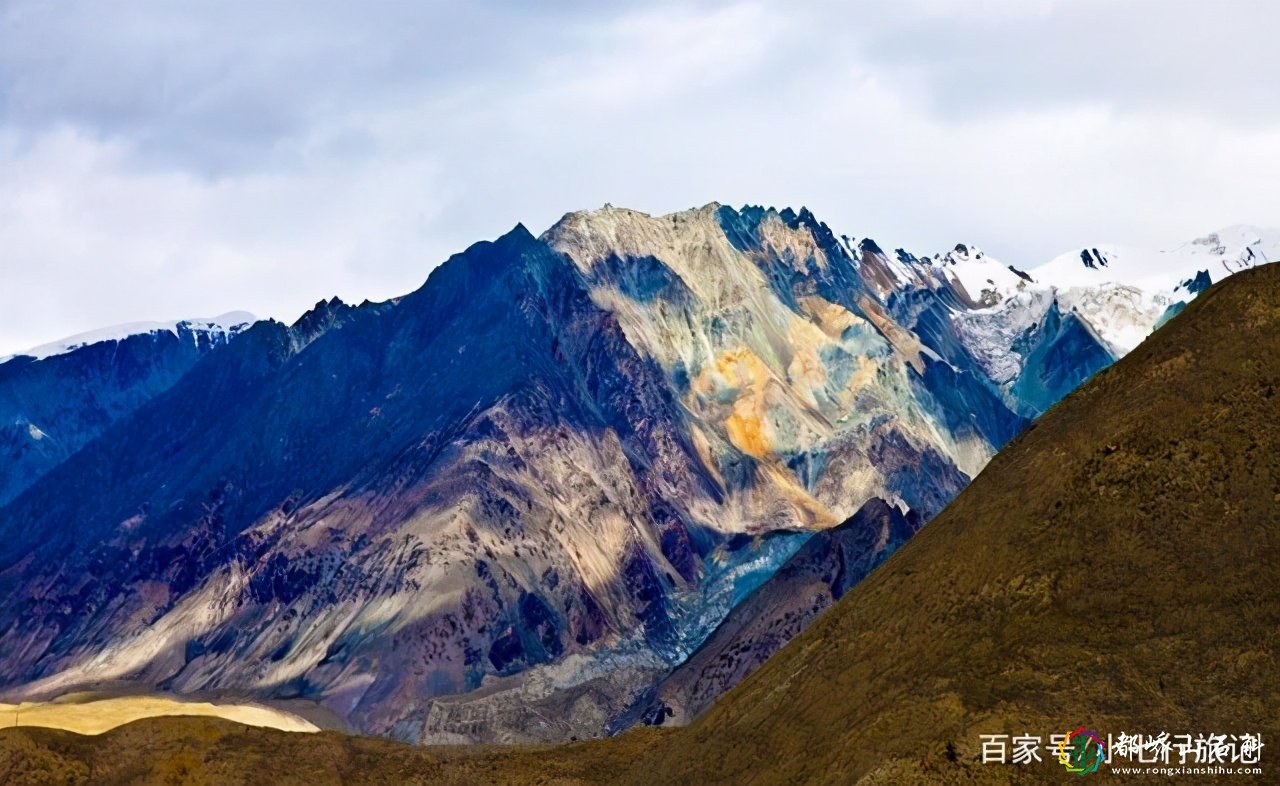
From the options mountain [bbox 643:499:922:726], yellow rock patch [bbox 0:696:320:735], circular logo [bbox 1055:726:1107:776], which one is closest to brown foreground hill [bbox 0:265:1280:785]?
circular logo [bbox 1055:726:1107:776]

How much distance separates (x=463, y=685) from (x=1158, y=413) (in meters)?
140

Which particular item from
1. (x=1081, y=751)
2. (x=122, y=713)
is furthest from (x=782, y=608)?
(x=1081, y=751)

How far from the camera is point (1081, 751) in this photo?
51.1 m

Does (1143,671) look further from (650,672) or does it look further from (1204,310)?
(650,672)

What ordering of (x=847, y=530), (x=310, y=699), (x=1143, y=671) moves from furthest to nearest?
(x=310, y=699) → (x=847, y=530) → (x=1143, y=671)

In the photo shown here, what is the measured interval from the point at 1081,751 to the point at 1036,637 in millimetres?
5823

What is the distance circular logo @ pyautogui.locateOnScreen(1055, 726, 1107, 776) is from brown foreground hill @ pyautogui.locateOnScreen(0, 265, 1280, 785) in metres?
0.37

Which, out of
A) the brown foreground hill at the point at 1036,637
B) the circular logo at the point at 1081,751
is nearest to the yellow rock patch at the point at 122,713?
the brown foreground hill at the point at 1036,637

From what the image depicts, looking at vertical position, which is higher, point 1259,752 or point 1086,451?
point 1086,451

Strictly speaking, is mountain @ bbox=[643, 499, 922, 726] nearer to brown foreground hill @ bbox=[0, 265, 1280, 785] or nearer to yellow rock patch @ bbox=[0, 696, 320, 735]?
yellow rock patch @ bbox=[0, 696, 320, 735]

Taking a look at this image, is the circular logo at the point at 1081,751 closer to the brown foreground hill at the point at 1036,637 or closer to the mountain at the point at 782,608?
the brown foreground hill at the point at 1036,637

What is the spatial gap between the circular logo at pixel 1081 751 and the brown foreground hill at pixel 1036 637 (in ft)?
1.20

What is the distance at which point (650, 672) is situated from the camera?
6978 inches

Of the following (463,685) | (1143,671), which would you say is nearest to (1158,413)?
(1143,671)
